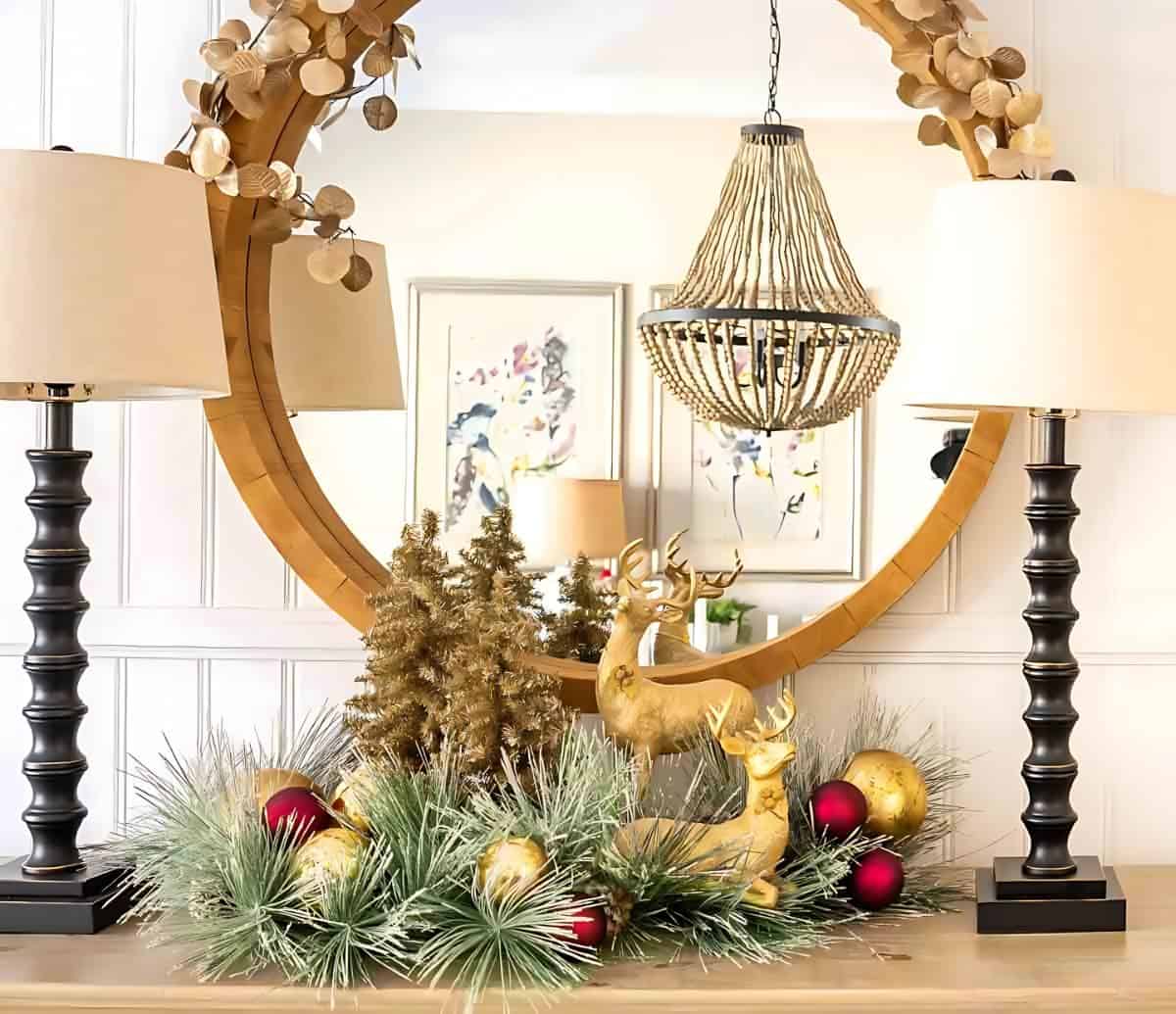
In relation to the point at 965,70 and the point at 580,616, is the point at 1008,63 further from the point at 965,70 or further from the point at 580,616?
the point at 580,616

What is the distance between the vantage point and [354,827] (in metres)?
1.32

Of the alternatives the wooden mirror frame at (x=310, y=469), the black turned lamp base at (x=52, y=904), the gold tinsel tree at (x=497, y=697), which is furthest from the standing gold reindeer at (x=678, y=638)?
the black turned lamp base at (x=52, y=904)

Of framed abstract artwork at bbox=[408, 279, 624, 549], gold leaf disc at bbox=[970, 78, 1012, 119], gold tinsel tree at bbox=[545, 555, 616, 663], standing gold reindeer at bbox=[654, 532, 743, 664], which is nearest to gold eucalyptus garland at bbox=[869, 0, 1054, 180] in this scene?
gold leaf disc at bbox=[970, 78, 1012, 119]

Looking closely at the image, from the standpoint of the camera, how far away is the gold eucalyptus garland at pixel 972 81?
159 centimetres

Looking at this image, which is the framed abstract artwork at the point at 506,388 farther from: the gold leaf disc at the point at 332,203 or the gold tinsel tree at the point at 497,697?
the gold tinsel tree at the point at 497,697

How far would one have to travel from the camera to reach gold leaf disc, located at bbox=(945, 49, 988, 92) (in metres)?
1.60

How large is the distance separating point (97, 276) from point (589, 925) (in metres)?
0.80

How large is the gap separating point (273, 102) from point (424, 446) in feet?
1.58

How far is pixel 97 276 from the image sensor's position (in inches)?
48.7

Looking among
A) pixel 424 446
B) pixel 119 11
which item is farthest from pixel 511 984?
pixel 119 11

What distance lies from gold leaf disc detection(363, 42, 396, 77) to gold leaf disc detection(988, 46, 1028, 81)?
2.55 feet

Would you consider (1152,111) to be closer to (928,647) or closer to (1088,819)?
(928,647)

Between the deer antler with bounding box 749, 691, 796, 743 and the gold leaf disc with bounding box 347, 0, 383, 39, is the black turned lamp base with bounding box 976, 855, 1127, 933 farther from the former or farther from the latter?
the gold leaf disc with bounding box 347, 0, 383, 39

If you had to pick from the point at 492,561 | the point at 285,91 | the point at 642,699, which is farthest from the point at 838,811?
the point at 285,91
